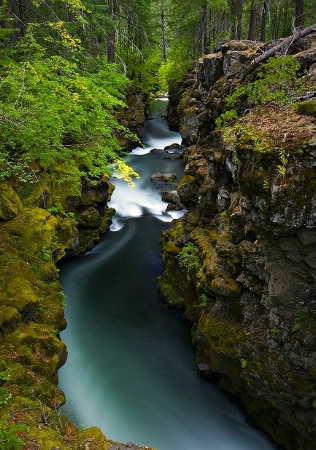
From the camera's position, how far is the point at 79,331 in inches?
381

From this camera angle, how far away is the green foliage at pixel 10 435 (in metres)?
4.03

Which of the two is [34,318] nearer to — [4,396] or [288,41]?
[4,396]

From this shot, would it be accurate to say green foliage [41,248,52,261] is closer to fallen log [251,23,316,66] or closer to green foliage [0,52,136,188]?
green foliage [0,52,136,188]

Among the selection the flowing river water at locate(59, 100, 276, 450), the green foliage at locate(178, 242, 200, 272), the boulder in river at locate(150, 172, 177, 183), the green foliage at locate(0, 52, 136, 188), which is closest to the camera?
the flowing river water at locate(59, 100, 276, 450)

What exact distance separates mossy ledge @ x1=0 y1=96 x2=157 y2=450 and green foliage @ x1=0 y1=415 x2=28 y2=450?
11mm

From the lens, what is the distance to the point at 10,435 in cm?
411

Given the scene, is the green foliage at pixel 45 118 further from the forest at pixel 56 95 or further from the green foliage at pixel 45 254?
the green foliage at pixel 45 254

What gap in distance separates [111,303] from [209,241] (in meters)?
4.08

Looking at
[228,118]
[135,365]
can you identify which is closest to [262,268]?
[228,118]

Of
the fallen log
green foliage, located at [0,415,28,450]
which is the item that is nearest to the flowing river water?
green foliage, located at [0,415,28,450]

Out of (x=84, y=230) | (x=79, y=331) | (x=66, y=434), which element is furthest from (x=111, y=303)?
(x=66, y=434)

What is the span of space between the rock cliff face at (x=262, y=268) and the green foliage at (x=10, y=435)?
4.60 m

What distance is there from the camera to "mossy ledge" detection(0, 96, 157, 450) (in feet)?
15.4

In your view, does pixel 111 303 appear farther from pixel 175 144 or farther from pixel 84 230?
pixel 175 144
